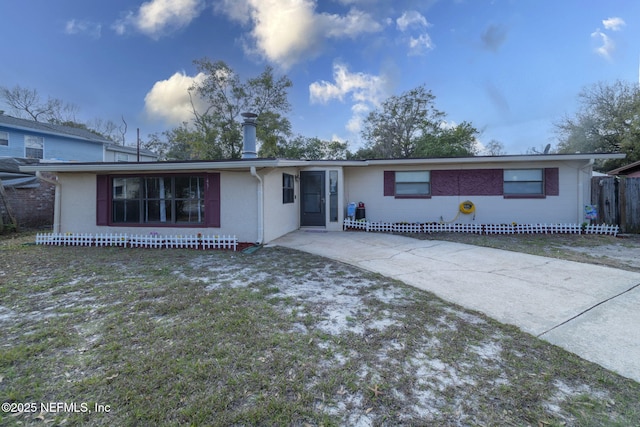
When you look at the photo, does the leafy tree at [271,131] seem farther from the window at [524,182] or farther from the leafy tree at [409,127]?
the window at [524,182]

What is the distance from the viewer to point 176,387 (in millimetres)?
2176

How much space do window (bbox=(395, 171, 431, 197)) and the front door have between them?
2761 millimetres

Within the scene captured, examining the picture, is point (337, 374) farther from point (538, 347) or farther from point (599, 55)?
point (599, 55)

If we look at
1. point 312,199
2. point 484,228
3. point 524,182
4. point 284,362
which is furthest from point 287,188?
point 524,182

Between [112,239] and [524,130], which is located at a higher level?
[524,130]

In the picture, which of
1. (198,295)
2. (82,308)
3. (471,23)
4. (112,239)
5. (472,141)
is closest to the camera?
(82,308)

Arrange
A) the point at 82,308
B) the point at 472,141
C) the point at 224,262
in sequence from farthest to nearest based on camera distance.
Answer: the point at 472,141, the point at 224,262, the point at 82,308

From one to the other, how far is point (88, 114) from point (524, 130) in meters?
40.6

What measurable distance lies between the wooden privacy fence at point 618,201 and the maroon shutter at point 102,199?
14.8 m

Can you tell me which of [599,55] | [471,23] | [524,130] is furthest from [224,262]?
[524,130]

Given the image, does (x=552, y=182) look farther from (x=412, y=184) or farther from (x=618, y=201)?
(x=412, y=184)

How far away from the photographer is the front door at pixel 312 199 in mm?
10586

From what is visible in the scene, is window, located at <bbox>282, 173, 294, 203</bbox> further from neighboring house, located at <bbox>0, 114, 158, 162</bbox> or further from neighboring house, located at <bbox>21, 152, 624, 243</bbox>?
neighboring house, located at <bbox>0, 114, 158, 162</bbox>

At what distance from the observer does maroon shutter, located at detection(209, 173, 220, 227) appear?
8.18 metres
